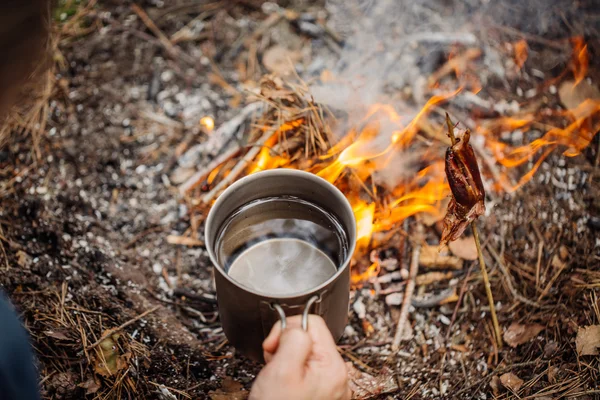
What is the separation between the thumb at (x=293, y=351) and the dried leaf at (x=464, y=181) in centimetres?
81

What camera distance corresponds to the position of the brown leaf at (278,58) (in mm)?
3791

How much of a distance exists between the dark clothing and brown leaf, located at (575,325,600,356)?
7.77 ft

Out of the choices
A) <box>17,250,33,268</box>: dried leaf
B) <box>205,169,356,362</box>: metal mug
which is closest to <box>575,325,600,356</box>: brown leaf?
<box>205,169,356,362</box>: metal mug

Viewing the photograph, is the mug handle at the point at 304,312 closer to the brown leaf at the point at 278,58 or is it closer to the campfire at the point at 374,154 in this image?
the campfire at the point at 374,154

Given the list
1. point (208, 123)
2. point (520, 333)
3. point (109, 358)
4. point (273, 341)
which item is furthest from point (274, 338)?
point (208, 123)

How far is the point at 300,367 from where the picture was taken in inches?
64.1

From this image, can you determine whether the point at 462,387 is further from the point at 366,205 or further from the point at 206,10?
the point at 206,10

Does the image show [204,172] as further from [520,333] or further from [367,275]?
[520,333]

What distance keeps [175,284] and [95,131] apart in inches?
52.8

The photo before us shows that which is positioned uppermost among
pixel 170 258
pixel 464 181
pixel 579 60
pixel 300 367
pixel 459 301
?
pixel 464 181

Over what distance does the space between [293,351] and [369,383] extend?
3.37 feet

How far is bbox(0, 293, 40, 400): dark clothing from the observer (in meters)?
1.41

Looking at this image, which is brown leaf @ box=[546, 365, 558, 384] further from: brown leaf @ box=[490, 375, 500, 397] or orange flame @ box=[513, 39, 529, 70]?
orange flame @ box=[513, 39, 529, 70]

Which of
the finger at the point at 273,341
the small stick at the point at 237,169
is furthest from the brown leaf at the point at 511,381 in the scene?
the small stick at the point at 237,169
